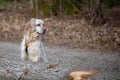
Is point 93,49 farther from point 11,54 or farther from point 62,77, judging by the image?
point 62,77

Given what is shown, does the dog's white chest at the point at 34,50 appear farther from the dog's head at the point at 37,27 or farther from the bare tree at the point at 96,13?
the bare tree at the point at 96,13

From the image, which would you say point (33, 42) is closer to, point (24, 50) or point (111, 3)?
point (24, 50)

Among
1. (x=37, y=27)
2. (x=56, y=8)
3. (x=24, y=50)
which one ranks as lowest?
(x=24, y=50)

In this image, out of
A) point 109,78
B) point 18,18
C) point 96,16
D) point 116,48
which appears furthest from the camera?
point 18,18

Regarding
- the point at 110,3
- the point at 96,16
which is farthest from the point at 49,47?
the point at 110,3

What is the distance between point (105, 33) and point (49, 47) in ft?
9.58

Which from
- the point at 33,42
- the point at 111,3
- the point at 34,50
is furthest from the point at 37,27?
the point at 111,3

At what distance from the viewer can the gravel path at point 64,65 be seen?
1031 centimetres

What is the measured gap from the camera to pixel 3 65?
11.7 meters

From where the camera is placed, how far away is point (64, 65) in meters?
11.6

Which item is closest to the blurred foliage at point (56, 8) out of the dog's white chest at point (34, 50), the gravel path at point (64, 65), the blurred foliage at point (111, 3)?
the blurred foliage at point (111, 3)

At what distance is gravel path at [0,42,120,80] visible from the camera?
10312 millimetres

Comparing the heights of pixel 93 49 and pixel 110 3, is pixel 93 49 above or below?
below

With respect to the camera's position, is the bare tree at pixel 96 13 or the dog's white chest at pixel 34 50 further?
the bare tree at pixel 96 13
